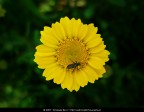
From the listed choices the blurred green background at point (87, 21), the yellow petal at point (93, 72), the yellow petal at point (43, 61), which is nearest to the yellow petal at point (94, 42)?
the yellow petal at point (93, 72)

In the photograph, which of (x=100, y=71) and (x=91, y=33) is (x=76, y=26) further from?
(x=100, y=71)

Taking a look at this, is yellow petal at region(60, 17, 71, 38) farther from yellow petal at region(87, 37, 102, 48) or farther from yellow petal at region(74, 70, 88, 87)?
yellow petal at region(74, 70, 88, 87)

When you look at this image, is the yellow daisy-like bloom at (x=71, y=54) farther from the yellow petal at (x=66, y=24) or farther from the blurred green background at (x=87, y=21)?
the blurred green background at (x=87, y=21)

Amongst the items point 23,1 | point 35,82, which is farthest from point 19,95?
point 23,1

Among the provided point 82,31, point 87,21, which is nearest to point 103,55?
point 82,31

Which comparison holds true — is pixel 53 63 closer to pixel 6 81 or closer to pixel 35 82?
pixel 35 82

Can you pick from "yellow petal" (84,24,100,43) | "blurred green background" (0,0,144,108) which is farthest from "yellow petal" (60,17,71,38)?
"blurred green background" (0,0,144,108)
